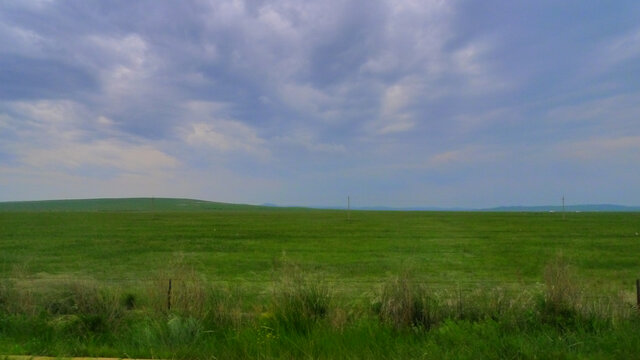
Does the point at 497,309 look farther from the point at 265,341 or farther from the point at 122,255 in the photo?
the point at 122,255

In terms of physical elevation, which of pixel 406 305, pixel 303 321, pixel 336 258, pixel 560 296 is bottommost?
pixel 336 258

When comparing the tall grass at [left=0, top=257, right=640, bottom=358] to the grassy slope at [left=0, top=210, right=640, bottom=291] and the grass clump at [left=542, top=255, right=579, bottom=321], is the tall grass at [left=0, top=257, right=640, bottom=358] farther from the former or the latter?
the grassy slope at [left=0, top=210, right=640, bottom=291]

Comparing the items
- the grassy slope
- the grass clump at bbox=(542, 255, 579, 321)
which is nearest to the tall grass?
the grass clump at bbox=(542, 255, 579, 321)

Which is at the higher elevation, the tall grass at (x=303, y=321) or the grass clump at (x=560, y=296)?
the grass clump at (x=560, y=296)

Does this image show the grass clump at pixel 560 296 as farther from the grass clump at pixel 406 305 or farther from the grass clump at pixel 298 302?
the grass clump at pixel 298 302

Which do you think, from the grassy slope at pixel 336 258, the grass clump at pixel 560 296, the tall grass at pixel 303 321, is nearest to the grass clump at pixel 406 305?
the tall grass at pixel 303 321

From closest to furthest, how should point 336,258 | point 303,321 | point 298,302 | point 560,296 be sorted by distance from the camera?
point 303,321 → point 560,296 → point 298,302 → point 336,258

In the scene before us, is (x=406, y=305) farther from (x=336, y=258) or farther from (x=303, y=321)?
(x=336, y=258)

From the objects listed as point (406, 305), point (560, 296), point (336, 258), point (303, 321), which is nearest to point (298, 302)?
point (303, 321)

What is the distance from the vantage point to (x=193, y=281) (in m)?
10.1

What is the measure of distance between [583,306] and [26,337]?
32.2ft

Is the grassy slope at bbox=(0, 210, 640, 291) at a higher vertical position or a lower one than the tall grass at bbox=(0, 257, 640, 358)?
lower

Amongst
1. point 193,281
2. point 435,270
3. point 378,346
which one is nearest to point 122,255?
point 435,270

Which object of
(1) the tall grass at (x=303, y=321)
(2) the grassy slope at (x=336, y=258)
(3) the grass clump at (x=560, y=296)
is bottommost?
(2) the grassy slope at (x=336, y=258)
